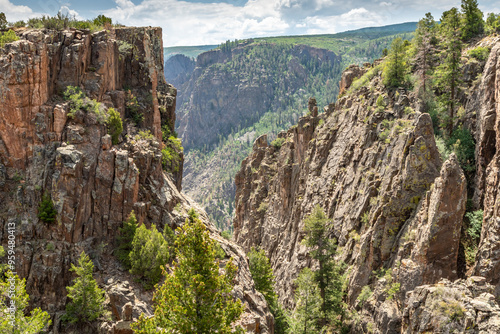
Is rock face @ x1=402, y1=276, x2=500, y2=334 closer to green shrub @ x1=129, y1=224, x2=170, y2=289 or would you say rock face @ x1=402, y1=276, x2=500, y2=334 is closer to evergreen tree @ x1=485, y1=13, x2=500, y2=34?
green shrub @ x1=129, y1=224, x2=170, y2=289

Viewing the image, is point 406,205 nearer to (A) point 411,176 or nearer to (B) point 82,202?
(A) point 411,176

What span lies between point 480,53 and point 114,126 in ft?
129

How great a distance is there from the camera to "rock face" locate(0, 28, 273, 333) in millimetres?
27312

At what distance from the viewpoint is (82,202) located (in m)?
29.5

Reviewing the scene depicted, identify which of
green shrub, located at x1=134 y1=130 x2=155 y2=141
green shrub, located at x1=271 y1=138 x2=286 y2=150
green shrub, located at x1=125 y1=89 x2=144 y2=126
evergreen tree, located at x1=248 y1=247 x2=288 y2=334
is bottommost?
evergreen tree, located at x1=248 y1=247 x2=288 y2=334

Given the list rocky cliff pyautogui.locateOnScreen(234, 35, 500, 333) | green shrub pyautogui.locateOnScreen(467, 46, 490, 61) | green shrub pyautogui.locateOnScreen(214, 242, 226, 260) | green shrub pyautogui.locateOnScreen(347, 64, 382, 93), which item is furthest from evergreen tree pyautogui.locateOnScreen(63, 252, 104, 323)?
green shrub pyautogui.locateOnScreen(347, 64, 382, 93)

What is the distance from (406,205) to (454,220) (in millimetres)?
6008

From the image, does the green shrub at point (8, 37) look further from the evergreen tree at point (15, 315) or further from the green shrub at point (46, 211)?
the evergreen tree at point (15, 315)

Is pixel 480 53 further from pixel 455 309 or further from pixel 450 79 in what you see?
pixel 455 309

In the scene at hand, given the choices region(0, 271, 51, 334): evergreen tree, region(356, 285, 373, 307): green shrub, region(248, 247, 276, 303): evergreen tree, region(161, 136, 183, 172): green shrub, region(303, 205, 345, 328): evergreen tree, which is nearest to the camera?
region(0, 271, 51, 334): evergreen tree

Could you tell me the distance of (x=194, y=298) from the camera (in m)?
17.1

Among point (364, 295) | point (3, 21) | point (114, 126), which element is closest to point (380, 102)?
point (364, 295)

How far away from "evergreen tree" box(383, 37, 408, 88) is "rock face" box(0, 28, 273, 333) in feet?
100

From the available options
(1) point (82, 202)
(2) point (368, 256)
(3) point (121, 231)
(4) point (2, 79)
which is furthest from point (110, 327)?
(2) point (368, 256)
